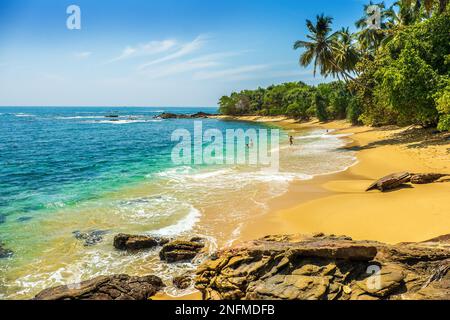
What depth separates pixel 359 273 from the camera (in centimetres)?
698

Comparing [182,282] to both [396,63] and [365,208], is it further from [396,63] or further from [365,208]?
[396,63]

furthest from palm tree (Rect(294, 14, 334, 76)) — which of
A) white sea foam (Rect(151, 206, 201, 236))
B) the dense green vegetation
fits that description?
white sea foam (Rect(151, 206, 201, 236))

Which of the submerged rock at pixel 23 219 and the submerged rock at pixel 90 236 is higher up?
the submerged rock at pixel 23 219

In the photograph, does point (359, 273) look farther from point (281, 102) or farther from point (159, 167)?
point (281, 102)

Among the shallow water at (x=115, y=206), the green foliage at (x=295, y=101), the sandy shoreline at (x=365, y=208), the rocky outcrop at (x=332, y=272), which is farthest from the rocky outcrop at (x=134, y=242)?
the green foliage at (x=295, y=101)

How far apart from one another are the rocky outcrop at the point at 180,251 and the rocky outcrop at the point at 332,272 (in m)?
2.46

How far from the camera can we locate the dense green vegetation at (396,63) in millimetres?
23547

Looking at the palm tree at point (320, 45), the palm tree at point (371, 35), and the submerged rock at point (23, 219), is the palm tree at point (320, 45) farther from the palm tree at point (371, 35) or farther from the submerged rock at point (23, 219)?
the submerged rock at point (23, 219)

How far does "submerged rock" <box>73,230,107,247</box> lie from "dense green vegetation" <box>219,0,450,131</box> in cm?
2159

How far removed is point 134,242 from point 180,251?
6.77 ft

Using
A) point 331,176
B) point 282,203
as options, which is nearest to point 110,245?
point 282,203

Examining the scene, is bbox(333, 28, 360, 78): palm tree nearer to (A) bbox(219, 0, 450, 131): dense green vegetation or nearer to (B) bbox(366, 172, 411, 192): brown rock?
(A) bbox(219, 0, 450, 131): dense green vegetation

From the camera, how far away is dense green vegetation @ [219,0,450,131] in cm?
2355

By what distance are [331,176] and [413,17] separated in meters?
29.2
